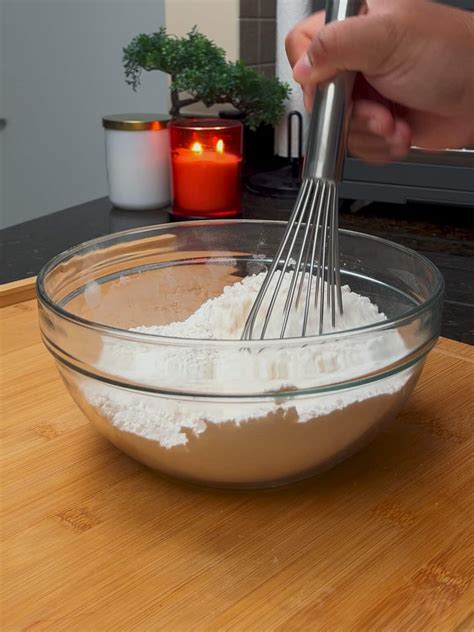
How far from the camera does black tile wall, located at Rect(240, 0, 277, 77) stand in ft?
4.01

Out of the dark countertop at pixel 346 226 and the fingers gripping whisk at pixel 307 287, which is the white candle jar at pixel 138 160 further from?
the fingers gripping whisk at pixel 307 287

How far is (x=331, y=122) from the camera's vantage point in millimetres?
411

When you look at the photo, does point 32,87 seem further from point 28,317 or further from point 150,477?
point 150,477

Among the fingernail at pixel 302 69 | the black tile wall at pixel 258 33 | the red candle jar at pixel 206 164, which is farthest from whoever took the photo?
the black tile wall at pixel 258 33

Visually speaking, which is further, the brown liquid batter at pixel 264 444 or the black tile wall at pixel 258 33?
the black tile wall at pixel 258 33

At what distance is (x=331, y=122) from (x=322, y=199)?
0.04 meters

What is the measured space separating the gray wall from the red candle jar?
468 millimetres

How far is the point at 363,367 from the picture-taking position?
14.9 inches

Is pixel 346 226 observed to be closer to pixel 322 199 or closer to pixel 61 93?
pixel 322 199

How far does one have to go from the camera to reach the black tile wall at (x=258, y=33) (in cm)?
122

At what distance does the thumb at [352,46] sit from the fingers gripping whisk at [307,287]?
0.06m

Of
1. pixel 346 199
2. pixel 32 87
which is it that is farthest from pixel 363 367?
pixel 32 87

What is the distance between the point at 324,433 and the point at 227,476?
54 millimetres

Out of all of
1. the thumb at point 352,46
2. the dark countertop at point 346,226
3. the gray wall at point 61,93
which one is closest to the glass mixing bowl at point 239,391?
the thumb at point 352,46
